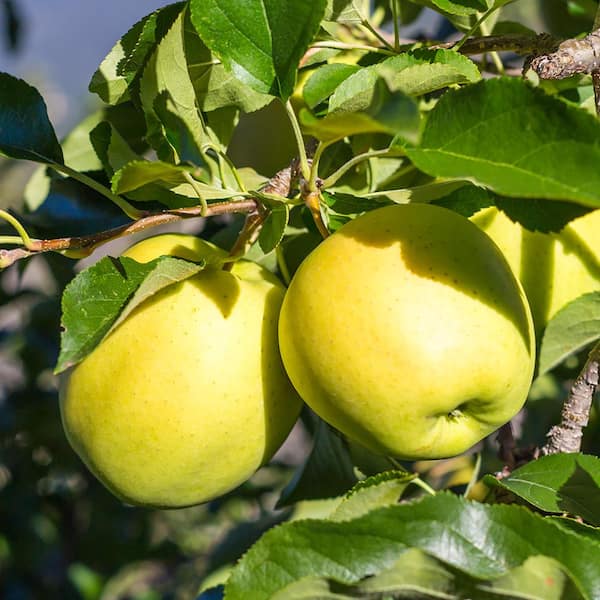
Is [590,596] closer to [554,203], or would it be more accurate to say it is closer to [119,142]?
[554,203]

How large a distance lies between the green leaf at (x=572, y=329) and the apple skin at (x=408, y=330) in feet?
0.54

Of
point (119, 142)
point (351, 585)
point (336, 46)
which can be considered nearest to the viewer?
point (351, 585)

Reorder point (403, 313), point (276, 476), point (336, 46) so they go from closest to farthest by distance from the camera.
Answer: point (403, 313) → point (336, 46) → point (276, 476)

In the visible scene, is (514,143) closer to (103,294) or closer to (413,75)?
(413,75)

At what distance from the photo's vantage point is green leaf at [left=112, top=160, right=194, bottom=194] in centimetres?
70

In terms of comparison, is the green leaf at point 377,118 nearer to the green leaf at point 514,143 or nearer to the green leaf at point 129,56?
the green leaf at point 514,143

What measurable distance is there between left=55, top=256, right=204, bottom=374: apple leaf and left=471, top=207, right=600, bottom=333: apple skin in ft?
1.07

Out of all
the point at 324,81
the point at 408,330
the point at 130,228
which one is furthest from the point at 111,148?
the point at 408,330

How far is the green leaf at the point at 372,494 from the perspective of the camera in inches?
29.6

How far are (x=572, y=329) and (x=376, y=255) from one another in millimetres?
306

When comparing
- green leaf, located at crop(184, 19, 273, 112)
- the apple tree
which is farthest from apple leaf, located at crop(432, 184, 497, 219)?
green leaf, located at crop(184, 19, 273, 112)

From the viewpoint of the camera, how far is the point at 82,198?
100cm

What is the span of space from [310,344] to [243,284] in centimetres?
14

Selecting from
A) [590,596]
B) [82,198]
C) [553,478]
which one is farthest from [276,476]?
[590,596]
